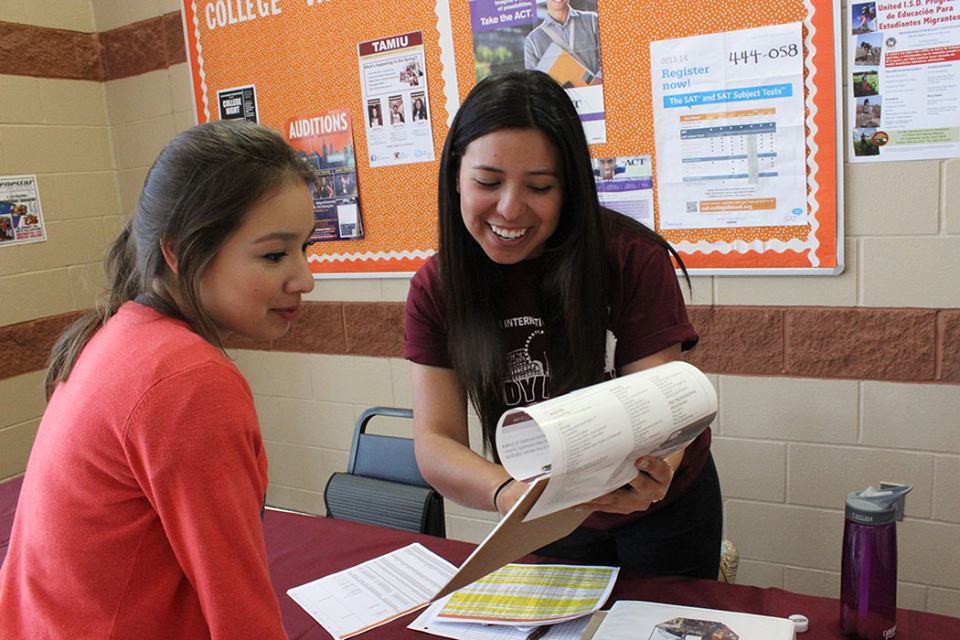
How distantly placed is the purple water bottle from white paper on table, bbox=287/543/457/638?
0.65 meters

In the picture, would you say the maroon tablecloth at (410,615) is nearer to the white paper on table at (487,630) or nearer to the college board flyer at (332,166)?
the white paper on table at (487,630)

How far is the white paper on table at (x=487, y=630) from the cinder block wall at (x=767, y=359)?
1244mm

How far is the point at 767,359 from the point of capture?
2.21m

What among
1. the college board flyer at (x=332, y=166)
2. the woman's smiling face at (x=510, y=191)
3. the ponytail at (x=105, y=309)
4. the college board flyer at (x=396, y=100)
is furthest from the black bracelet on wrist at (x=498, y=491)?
the college board flyer at (x=332, y=166)

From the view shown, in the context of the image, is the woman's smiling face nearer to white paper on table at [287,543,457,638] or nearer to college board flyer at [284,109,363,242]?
white paper on table at [287,543,457,638]

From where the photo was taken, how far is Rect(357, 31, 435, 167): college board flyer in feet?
8.47

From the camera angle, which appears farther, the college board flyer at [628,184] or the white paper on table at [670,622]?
the college board flyer at [628,184]

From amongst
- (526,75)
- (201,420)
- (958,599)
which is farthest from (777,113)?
(201,420)

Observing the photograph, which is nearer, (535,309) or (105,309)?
(105,309)

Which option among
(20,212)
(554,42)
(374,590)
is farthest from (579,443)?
(20,212)

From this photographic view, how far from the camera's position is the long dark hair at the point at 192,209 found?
100 cm

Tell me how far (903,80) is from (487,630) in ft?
5.34

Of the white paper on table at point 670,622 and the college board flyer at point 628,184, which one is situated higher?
the college board flyer at point 628,184

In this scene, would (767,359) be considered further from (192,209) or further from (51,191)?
(51,191)
